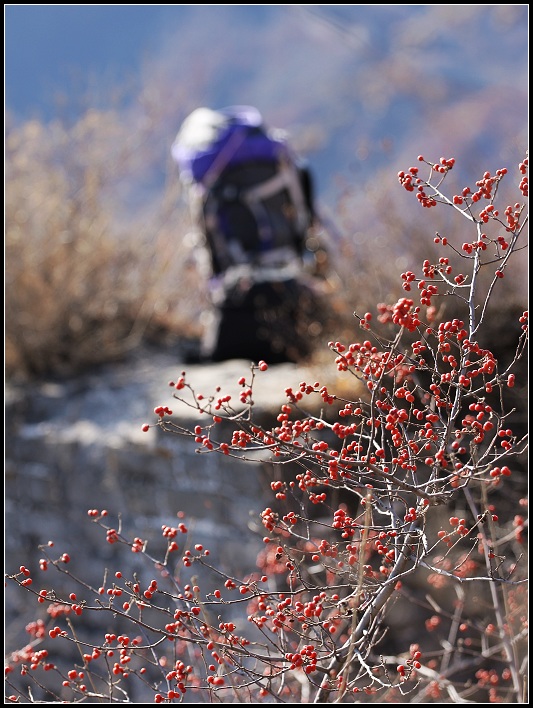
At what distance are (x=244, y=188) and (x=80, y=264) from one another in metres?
0.98

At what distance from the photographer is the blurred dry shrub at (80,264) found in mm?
3965

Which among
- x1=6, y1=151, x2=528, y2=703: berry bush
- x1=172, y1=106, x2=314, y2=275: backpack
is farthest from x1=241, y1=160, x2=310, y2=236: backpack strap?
x1=6, y1=151, x2=528, y2=703: berry bush

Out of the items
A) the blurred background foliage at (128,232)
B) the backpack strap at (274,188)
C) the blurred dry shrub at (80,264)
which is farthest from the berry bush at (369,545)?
the blurred dry shrub at (80,264)

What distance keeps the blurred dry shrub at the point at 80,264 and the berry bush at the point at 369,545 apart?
110cm

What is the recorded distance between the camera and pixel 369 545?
181cm

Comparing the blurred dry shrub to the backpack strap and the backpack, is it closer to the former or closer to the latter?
the backpack

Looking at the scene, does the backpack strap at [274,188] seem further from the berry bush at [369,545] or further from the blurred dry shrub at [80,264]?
the berry bush at [369,545]

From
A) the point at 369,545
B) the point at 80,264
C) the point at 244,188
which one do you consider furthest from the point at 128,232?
the point at 369,545

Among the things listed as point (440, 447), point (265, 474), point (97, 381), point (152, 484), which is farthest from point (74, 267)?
point (440, 447)

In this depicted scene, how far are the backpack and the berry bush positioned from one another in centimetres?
88

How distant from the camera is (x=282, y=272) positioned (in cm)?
353

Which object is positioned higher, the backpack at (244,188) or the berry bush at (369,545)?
the backpack at (244,188)

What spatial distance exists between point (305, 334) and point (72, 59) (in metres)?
15.2

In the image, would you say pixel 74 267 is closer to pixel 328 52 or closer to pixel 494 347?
pixel 494 347
